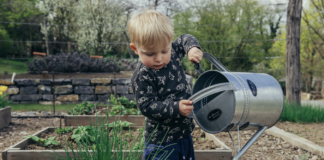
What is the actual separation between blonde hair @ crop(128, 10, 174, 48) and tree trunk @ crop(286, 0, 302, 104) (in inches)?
186

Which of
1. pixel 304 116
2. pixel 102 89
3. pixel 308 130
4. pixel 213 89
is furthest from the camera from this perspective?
pixel 102 89

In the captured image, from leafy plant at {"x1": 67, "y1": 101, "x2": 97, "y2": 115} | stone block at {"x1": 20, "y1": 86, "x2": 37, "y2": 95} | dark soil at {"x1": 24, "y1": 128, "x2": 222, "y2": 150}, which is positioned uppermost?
dark soil at {"x1": 24, "y1": 128, "x2": 222, "y2": 150}

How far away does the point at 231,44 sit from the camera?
17891 mm

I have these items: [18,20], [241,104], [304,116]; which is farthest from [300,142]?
[18,20]

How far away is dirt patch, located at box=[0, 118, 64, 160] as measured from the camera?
10.9 feet

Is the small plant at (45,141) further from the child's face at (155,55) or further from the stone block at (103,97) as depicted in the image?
the stone block at (103,97)

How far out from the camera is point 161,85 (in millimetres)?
1501

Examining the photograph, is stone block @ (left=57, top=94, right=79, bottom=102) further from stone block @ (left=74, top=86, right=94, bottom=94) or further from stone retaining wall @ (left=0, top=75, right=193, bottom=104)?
stone block @ (left=74, top=86, right=94, bottom=94)

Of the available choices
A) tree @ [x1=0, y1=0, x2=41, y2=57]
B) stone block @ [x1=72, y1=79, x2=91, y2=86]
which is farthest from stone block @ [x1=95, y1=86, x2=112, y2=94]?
tree @ [x1=0, y1=0, x2=41, y2=57]

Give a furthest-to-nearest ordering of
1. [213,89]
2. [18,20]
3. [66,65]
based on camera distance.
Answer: [18,20], [66,65], [213,89]

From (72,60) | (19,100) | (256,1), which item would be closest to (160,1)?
(256,1)

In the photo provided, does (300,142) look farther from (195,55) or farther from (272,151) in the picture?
(195,55)

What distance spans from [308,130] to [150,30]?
3.49m

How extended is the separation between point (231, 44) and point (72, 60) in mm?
12317
